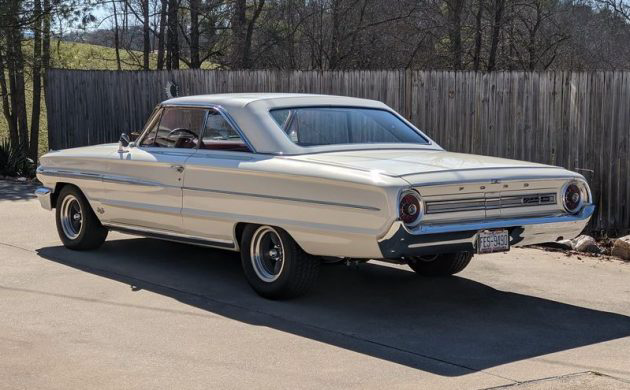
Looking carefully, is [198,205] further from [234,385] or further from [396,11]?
[396,11]

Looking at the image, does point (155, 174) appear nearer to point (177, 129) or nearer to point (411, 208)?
point (177, 129)

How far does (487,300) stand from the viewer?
311 inches

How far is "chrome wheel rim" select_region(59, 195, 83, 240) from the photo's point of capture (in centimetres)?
997

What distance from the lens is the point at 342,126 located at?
838 centimetres

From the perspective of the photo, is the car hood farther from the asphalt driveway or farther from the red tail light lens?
the asphalt driveway

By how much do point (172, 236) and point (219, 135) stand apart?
99 centimetres

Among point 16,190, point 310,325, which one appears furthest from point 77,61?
point 310,325

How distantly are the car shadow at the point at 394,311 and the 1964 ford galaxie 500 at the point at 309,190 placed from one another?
30cm

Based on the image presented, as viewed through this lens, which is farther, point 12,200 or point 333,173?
point 12,200

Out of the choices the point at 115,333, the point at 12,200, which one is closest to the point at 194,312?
the point at 115,333

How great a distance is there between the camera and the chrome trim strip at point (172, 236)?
26.7 feet

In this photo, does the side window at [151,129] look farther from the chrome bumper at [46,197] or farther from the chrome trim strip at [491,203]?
the chrome trim strip at [491,203]

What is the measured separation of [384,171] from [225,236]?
170 cm

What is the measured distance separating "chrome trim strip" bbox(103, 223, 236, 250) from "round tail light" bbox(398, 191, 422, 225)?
1795 mm
